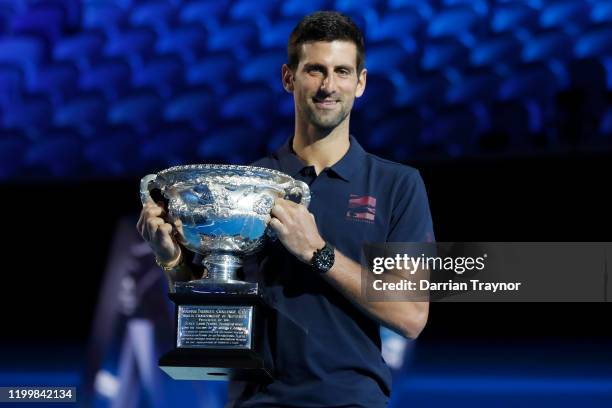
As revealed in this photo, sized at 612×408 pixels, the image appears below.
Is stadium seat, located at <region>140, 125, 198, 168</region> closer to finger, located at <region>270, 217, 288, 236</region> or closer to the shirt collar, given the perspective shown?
the shirt collar

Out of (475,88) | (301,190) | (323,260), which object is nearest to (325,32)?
(301,190)

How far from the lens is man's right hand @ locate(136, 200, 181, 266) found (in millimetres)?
1616

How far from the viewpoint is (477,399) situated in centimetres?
279

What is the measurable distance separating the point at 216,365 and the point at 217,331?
0.07 meters

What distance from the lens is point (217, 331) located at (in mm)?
1575

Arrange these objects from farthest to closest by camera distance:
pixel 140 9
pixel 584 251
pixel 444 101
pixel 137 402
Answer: pixel 140 9
pixel 444 101
pixel 137 402
pixel 584 251

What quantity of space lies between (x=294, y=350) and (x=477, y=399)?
4.58 ft

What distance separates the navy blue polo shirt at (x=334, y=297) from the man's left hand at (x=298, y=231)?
3.6 inches

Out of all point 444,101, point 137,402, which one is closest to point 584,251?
point 444,101

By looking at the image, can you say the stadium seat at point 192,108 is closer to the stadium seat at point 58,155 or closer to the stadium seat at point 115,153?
the stadium seat at point 115,153

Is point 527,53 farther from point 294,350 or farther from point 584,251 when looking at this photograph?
point 294,350

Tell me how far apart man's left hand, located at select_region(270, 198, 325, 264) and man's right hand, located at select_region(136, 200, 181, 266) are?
0.69 feet

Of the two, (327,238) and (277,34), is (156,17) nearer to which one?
(277,34)

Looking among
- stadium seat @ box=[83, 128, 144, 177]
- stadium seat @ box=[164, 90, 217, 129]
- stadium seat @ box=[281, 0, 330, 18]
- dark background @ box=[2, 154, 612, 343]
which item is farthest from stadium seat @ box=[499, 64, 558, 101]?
stadium seat @ box=[83, 128, 144, 177]
